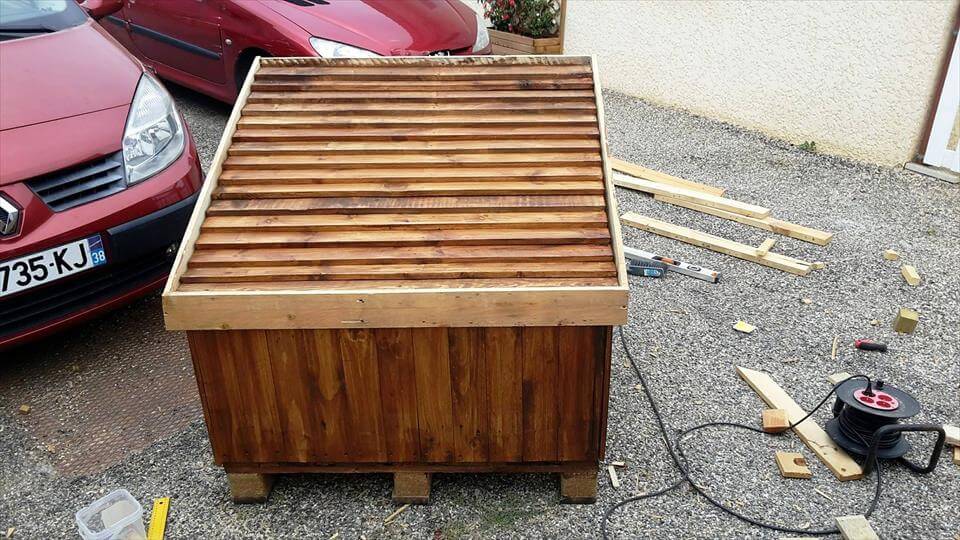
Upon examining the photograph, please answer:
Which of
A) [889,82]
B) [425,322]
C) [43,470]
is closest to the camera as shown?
[425,322]

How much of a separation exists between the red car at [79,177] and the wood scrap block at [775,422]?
2986 mm

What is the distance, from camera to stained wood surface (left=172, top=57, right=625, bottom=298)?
9.25ft

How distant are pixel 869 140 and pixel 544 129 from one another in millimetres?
4357

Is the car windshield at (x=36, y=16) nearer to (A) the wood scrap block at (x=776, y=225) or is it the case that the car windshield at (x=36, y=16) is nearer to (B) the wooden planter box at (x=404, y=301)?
(B) the wooden planter box at (x=404, y=301)

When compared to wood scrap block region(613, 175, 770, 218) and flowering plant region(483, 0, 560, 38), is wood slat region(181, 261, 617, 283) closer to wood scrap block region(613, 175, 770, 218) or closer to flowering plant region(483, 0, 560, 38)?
wood scrap block region(613, 175, 770, 218)

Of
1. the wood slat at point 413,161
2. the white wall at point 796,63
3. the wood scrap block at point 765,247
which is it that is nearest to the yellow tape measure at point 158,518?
the wood slat at point 413,161

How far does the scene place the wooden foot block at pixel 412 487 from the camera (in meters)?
3.05

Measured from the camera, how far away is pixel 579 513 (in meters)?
3.07

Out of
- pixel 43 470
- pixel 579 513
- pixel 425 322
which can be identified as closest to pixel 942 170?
pixel 579 513

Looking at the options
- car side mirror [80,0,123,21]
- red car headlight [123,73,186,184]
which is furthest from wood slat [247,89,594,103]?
car side mirror [80,0,123,21]

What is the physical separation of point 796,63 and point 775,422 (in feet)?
14.3

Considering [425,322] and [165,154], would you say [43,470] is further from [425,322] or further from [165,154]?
[425,322]

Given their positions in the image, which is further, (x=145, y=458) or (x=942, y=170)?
(x=942, y=170)

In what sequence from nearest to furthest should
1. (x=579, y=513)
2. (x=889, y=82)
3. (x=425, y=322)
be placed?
1. (x=425, y=322)
2. (x=579, y=513)
3. (x=889, y=82)
